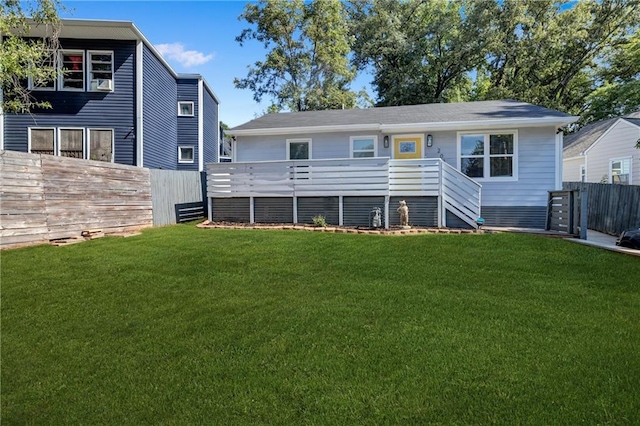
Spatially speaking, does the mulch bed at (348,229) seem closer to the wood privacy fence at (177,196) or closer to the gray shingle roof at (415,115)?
the wood privacy fence at (177,196)

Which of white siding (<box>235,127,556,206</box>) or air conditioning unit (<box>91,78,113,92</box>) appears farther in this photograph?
air conditioning unit (<box>91,78,113,92</box>)

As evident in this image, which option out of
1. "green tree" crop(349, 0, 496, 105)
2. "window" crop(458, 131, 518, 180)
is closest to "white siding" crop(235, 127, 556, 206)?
"window" crop(458, 131, 518, 180)

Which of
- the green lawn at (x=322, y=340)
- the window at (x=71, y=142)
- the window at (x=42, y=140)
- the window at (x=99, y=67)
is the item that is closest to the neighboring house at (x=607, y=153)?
the green lawn at (x=322, y=340)

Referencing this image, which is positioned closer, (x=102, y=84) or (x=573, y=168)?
(x=102, y=84)

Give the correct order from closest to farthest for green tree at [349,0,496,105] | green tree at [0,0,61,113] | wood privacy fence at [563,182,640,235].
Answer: green tree at [0,0,61,113]
wood privacy fence at [563,182,640,235]
green tree at [349,0,496,105]

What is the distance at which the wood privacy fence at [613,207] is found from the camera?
29.9 feet

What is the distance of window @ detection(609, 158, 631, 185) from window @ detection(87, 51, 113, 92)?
2173cm

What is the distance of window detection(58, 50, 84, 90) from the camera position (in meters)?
13.4

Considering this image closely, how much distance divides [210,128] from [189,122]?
2.55m

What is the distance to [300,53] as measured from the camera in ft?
74.9

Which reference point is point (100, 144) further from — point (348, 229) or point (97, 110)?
point (348, 229)

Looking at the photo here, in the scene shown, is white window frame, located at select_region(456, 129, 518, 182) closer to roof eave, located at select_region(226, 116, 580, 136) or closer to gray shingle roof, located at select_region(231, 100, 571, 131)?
roof eave, located at select_region(226, 116, 580, 136)

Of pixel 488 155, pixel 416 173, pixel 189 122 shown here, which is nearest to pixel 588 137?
pixel 488 155

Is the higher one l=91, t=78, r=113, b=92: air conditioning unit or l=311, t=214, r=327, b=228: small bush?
l=91, t=78, r=113, b=92: air conditioning unit
